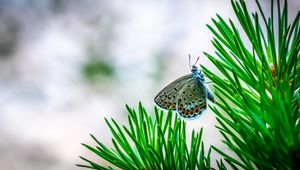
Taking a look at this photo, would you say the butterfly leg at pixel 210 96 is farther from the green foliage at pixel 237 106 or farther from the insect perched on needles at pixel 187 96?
the green foliage at pixel 237 106

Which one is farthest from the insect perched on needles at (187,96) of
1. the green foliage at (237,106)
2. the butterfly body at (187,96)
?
the green foliage at (237,106)

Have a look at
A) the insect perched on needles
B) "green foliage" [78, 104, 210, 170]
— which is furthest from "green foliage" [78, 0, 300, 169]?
the insect perched on needles

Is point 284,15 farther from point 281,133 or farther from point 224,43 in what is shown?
point 281,133

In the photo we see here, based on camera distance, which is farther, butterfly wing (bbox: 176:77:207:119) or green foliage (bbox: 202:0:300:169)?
butterfly wing (bbox: 176:77:207:119)

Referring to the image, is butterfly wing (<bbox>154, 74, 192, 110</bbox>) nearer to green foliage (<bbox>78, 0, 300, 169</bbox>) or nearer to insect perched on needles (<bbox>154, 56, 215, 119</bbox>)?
insect perched on needles (<bbox>154, 56, 215, 119</bbox>)

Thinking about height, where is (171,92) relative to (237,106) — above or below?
above

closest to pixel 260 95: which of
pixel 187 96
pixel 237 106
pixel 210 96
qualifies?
pixel 237 106

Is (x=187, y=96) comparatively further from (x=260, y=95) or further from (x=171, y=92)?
(x=260, y=95)

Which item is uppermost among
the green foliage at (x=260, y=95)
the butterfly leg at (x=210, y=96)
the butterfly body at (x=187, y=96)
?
the butterfly body at (x=187, y=96)
